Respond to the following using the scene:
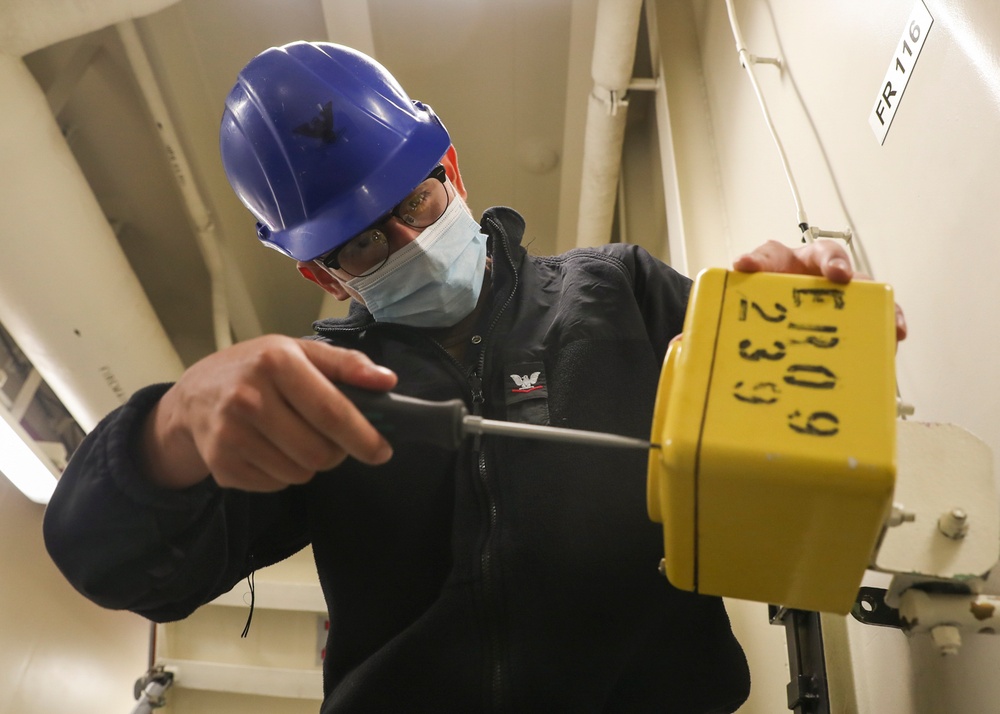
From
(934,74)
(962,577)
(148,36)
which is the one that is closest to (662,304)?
(934,74)

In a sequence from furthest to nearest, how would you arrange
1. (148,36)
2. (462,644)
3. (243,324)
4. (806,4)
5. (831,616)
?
1. (243,324)
2. (148,36)
3. (806,4)
4. (831,616)
5. (462,644)

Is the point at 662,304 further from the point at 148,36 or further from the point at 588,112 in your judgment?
the point at 148,36

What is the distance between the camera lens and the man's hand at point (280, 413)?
1.79 ft

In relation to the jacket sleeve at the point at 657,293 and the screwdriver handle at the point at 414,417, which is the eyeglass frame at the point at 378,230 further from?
the screwdriver handle at the point at 414,417

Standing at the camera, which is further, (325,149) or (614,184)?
(614,184)

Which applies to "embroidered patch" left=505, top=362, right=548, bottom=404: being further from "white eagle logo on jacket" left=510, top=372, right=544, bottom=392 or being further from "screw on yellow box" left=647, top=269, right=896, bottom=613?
"screw on yellow box" left=647, top=269, right=896, bottom=613

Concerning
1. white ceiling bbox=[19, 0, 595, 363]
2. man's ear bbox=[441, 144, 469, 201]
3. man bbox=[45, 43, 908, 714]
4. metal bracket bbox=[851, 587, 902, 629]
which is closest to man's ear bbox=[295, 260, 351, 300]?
man bbox=[45, 43, 908, 714]

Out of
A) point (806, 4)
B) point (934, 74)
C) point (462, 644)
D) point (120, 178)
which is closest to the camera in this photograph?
point (934, 74)

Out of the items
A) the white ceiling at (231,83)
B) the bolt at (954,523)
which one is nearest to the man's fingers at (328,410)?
the bolt at (954,523)

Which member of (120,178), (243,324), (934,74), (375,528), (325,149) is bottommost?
(243,324)

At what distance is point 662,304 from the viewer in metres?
0.99

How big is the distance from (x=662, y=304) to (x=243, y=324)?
193cm

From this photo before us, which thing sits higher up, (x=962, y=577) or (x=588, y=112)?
(x=588, y=112)

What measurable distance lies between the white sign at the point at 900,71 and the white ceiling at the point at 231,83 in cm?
126
